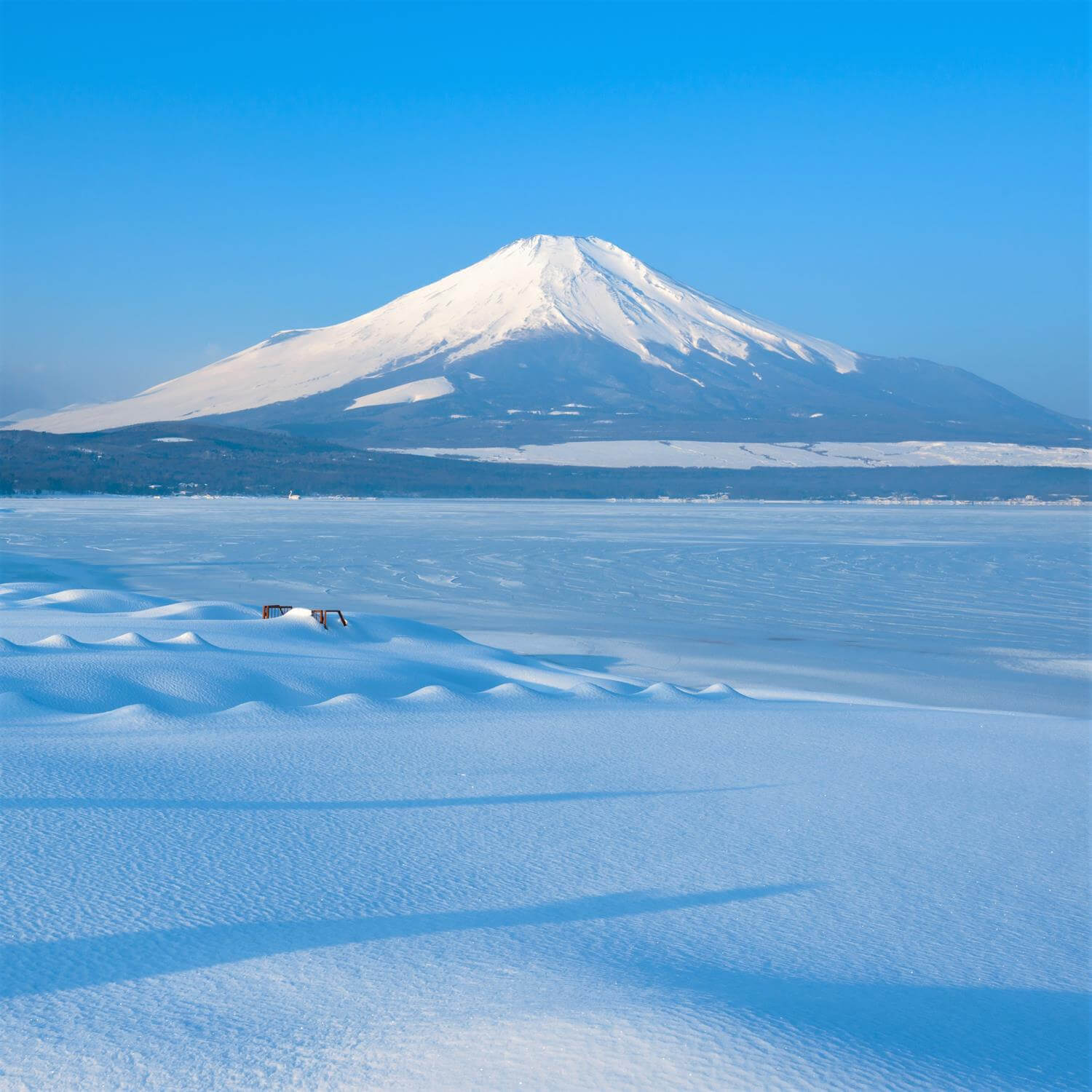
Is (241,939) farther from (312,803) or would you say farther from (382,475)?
(382,475)

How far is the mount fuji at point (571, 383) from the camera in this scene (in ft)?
422

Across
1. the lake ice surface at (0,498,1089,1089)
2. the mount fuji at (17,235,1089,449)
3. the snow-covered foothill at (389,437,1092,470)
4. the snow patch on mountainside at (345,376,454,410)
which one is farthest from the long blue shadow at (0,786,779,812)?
the snow patch on mountainside at (345,376,454,410)

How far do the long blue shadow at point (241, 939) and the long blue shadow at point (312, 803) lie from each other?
99cm

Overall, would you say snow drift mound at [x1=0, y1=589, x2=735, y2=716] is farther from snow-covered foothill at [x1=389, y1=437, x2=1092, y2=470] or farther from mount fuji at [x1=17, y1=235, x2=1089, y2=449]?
mount fuji at [x1=17, y1=235, x2=1089, y2=449]

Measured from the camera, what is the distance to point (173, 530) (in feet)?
102

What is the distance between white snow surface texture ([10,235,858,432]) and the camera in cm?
16950

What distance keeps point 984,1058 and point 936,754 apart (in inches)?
123

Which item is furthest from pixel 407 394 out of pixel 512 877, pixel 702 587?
pixel 512 877

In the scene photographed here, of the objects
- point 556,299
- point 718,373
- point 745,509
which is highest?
point 556,299

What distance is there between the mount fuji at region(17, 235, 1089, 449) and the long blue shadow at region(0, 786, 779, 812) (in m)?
112

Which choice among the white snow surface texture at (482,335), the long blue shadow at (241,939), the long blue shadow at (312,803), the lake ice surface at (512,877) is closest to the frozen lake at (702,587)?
the lake ice surface at (512,877)

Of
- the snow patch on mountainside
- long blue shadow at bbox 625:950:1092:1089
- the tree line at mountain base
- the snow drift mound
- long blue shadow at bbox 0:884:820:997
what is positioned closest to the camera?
long blue shadow at bbox 625:950:1092:1089

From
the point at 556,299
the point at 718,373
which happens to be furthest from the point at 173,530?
the point at 556,299

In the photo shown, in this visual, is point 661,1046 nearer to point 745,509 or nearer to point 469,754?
point 469,754
